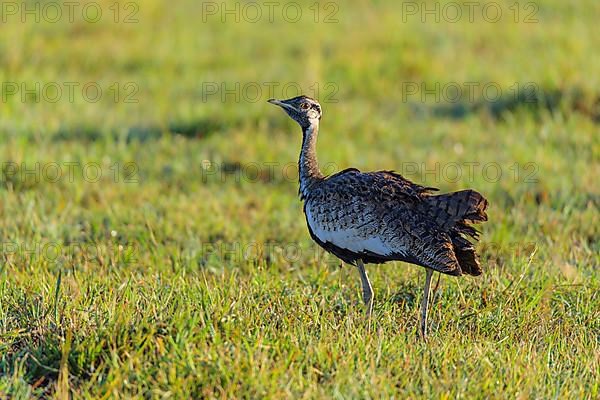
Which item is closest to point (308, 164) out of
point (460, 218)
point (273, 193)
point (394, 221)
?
point (394, 221)

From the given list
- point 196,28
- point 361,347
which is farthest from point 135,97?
point 361,347

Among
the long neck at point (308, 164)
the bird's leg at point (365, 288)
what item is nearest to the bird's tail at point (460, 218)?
Answer: the bird's leg at point (365, 288)

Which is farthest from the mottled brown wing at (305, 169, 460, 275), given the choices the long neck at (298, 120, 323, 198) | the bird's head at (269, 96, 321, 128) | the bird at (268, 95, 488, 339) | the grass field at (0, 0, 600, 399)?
the bird's head at (269, 96, 321, 128)

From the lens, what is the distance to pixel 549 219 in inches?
261

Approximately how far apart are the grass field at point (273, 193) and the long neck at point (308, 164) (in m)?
0.58

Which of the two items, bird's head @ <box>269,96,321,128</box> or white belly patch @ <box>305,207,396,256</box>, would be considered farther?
bird's head @ <box>269,96,321,128</box>

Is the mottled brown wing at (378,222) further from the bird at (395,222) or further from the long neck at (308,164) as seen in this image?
the long neck at (308,164)

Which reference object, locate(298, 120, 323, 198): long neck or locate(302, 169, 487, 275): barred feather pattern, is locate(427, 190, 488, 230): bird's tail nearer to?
locate(302, 169, 487, 275): barred feather pattern

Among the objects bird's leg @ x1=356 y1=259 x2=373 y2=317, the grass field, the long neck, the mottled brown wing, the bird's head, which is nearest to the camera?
the grass field

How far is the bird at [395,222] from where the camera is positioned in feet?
14.1

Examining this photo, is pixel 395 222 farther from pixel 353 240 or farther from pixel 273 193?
pixel 273 193

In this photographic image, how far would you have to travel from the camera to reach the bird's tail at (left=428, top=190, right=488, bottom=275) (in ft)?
13.9

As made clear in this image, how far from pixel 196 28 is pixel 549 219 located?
7016mm

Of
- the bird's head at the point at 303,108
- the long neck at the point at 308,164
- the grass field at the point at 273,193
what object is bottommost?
the grass field at the point at 273,193
